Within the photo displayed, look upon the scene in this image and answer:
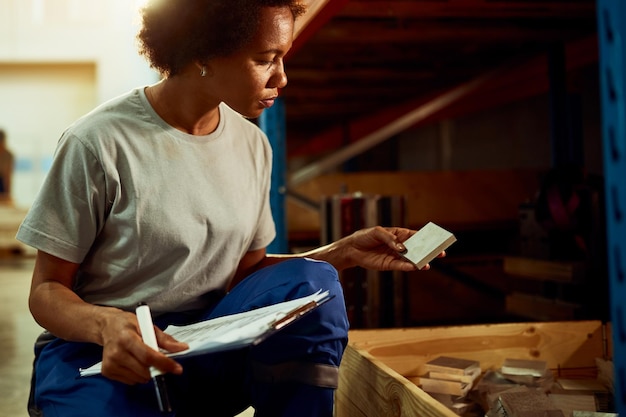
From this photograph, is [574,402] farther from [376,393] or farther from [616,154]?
[616,154]

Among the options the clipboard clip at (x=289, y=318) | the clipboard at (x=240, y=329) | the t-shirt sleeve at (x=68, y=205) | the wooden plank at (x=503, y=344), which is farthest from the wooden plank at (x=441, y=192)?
the clipboard clip at (x=289, y=318)

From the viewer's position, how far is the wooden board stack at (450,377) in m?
2.32

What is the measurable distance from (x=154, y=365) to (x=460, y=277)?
381cm

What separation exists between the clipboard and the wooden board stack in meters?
0.88

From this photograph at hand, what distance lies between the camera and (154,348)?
1338mm

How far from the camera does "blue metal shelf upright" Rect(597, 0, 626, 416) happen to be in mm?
1146

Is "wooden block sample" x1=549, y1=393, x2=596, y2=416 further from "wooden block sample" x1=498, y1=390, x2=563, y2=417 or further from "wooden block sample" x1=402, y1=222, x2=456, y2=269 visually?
"wooden block sample" x1=402, y1=222, x2=456, y2=269

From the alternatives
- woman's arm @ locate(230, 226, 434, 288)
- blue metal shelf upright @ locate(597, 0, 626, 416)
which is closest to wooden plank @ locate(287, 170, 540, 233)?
woman's arm @ locate(230, 226, 434, 288)

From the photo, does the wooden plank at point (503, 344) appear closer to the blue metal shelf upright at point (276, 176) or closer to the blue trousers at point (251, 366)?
the blue trousers at point (251, 366)

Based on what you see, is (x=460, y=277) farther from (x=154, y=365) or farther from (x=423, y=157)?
(x=423, y=157)

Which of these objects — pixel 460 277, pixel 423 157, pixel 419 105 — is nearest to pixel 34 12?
pixel 423 157

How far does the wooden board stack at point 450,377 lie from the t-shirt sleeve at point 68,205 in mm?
1245

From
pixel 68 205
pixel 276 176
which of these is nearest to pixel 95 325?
pixel 68 205

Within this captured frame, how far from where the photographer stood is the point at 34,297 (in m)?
1.65
